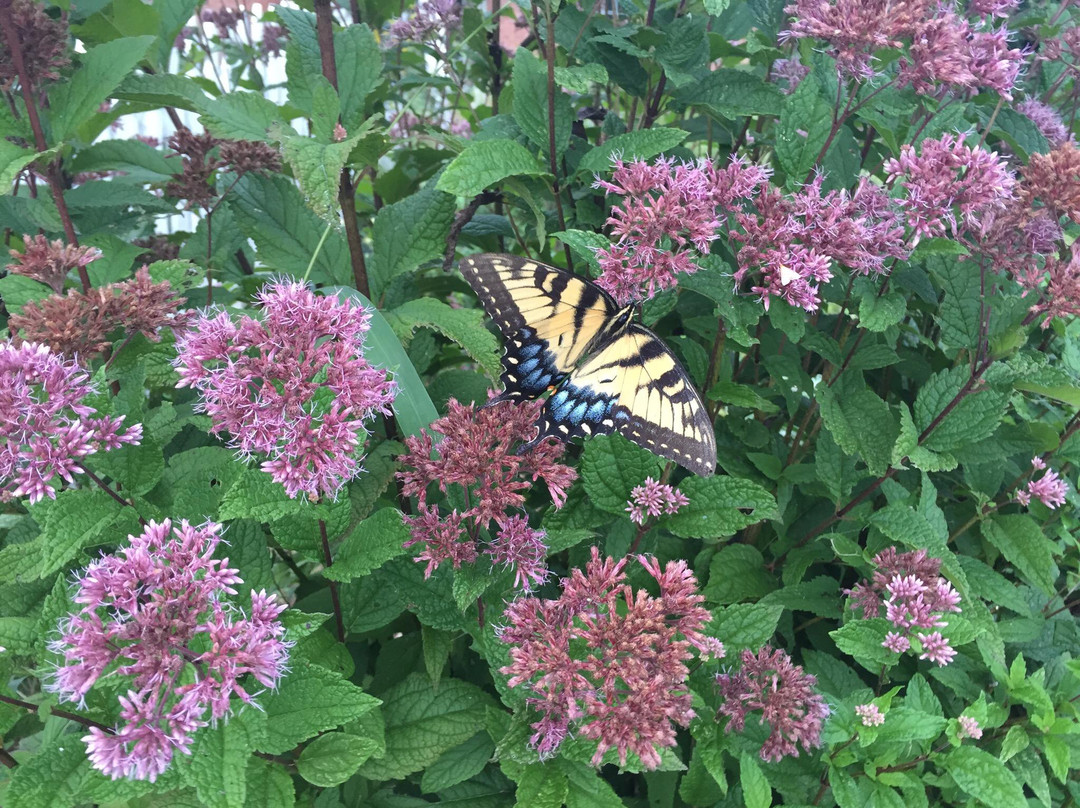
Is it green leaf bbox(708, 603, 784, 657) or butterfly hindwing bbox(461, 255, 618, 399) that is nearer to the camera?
green leaf bbox(708, 603, 784, 657)

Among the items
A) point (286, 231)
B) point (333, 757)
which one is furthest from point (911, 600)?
point (286, 231)

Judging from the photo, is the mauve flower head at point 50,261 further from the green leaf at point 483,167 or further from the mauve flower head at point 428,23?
the mauve flower head at point 428,23

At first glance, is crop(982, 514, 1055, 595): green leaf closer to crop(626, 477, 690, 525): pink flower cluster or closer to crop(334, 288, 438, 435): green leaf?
crop(626, 477, 690, 525): pink flower cluster

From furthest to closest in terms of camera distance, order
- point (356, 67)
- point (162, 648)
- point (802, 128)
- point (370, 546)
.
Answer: point (356, 67) → point (802, 128) → point (370, 546) → point (162, 648)

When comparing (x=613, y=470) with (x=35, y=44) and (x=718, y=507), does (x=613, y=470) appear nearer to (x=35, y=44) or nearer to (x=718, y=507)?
(x=718, y=507)

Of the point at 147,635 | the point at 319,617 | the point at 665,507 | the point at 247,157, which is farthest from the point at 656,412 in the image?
the point at 247,157

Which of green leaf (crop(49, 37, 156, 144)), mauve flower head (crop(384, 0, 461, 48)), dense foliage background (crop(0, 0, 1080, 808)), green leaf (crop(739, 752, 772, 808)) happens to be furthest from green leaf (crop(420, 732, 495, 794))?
mauve flower head (crop(384, 0, 461, 48))
